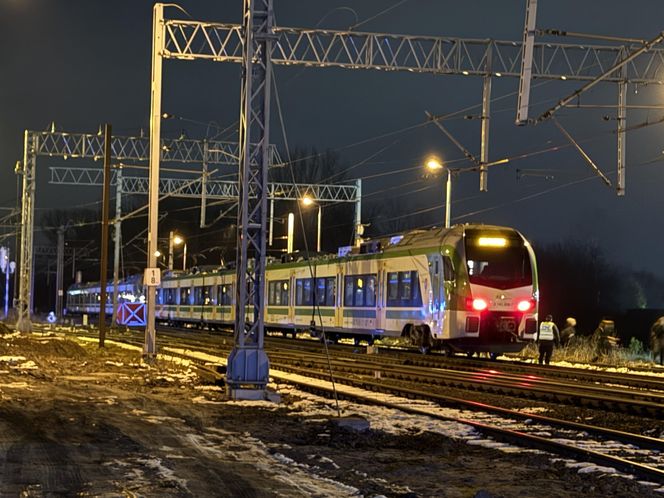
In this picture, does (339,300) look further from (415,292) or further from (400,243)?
(415,292)

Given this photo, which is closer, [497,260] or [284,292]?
[497,260]

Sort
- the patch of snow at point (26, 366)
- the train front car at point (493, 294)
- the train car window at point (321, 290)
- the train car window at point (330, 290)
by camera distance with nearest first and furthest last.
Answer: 1. the patch of snow at point (26, 366)
2. the train front car at point (493, 294)
3. the train car window at point (330, 290)
4. the train car window at point (321, 290)

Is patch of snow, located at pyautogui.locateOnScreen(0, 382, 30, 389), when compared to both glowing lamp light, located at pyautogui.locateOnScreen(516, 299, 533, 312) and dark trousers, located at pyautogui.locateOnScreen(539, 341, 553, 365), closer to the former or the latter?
glowing lamp light, located at pyautogui.locateOnScreen(516, 299, 533, 312)

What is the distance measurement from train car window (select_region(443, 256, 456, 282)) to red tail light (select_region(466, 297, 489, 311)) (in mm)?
840

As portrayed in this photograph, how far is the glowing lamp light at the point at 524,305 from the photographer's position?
2717 cm

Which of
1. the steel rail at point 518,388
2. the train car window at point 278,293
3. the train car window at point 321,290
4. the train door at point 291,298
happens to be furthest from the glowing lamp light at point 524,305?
the train car window at point 278,293

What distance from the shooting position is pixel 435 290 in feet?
90.2

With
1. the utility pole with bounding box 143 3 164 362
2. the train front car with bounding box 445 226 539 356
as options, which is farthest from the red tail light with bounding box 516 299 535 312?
the utility pole with bounding box 143 3 164 362

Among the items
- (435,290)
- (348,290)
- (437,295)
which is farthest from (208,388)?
(348,290)

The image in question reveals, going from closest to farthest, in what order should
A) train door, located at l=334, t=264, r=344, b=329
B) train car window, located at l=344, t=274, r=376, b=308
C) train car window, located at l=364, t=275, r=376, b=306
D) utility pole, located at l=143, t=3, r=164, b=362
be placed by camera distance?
utility pole, located at l=143, t=3, r=164, b=362 → train car window, located at l=364, t=275, r=376, b=306 → train car window, located at l=344, t=274, r=376, b=308 → train door, located at l=334, t=264, r=344, b=329

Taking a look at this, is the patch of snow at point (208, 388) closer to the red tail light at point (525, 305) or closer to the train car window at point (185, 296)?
the red tail light at point (525, 305)

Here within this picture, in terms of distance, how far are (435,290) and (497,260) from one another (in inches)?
76.1

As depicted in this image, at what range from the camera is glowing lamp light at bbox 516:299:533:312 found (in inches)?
1070

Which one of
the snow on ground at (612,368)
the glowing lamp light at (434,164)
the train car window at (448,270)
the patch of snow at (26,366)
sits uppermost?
the glowing lamp light at (434,164)
